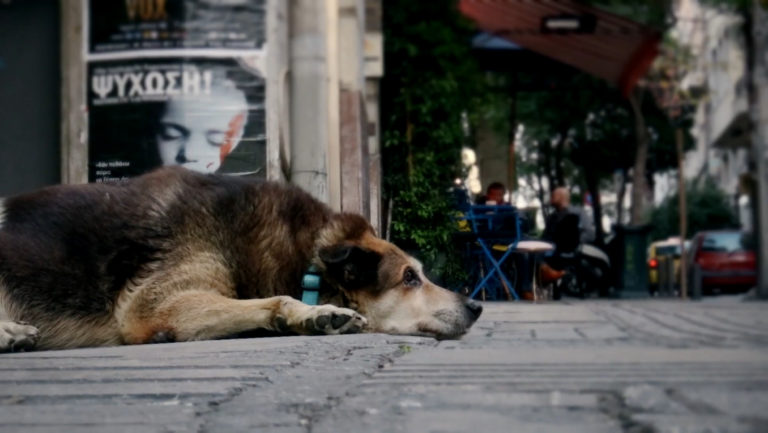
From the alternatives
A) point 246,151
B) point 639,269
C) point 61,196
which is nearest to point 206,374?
point 639,269

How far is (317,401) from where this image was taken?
207 cm

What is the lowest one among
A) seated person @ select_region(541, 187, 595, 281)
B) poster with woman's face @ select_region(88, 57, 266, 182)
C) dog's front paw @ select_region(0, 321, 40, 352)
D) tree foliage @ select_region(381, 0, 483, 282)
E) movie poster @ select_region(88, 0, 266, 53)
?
dog's front paw @ select_region(0, 321, 40, 352)

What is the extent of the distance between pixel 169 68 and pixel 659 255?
19.2 ft

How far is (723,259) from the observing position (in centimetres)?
126

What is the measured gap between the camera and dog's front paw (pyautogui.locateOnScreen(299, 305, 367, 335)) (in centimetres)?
434

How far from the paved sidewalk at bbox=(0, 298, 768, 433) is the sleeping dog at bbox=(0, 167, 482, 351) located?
1.13m

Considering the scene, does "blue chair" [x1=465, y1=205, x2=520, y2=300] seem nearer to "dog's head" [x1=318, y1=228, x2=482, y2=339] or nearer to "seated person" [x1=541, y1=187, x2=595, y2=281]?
"seated person" [x1=541, y1=187, x2=595, y2=281]

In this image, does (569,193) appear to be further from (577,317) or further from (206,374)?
(206,374)

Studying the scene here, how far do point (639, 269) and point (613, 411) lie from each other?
53 cm

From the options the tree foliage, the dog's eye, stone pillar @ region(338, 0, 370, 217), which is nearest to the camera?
the tree foliage

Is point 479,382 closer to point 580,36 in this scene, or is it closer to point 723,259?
point 723,259

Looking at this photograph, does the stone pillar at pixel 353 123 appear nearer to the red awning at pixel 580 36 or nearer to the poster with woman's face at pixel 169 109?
the red awning at pixel 580 36

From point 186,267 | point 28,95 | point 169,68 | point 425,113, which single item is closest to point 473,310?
point 425,113

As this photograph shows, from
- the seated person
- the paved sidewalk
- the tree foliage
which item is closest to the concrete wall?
the paved sidewalk
